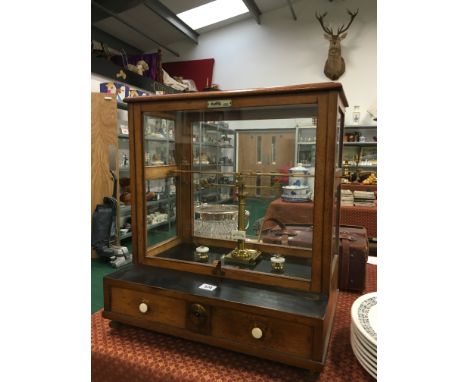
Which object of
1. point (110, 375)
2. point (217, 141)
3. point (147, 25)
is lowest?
point (110, 375)

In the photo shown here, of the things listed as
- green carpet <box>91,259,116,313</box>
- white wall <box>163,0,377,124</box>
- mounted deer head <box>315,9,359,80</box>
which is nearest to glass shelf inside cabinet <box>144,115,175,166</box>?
green carpet <box>91,259,116,313</box>

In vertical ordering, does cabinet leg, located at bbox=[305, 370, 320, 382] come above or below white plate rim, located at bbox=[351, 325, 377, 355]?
below

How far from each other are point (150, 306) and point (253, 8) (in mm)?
5022

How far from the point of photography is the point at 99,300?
6.84 feet

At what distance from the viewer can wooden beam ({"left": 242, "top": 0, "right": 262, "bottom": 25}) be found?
4.64 meters

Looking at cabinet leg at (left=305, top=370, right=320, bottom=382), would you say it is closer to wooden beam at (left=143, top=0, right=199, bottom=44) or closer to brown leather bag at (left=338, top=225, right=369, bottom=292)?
brown leather bag at (left=338, top=225, right=369, bottom=292)

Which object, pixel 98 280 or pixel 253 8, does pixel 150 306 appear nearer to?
pixel 98 280

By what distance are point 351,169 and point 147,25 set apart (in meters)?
3.57

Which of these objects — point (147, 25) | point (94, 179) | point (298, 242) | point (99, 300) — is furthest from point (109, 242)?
point (147, 25)

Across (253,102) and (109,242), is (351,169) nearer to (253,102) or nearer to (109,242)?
(109,242)

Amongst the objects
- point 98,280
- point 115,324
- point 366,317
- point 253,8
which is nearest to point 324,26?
point 253,8

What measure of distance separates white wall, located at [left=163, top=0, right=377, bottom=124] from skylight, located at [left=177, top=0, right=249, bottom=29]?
0.30 m

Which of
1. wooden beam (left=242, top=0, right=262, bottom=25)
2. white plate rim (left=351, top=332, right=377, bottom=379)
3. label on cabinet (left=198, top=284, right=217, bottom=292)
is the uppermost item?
wooden beam (left=242, top=0, right=262, bottom=25)

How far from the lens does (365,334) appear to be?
2.29ft
